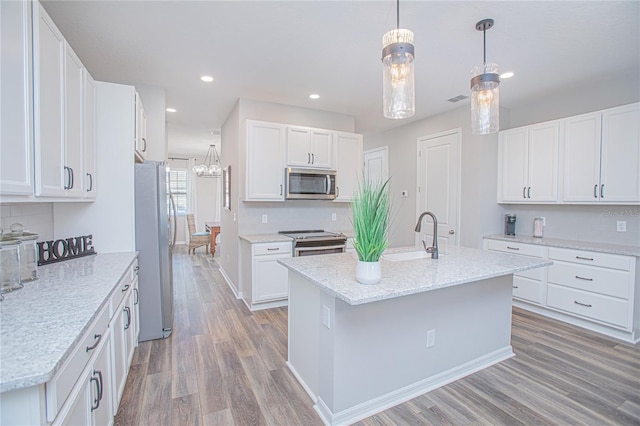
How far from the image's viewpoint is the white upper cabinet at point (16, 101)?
4.11 ft

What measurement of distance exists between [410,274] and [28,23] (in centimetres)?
240

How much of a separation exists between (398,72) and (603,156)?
3005 millimetres

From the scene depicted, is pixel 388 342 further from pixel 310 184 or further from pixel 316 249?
pixel 310 184

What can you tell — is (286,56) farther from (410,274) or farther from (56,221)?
(56,221)

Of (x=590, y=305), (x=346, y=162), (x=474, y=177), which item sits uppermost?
(x=346, y=162)

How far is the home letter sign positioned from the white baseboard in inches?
75.3

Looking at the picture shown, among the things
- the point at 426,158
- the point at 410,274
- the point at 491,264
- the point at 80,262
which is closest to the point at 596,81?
the point at 426,158

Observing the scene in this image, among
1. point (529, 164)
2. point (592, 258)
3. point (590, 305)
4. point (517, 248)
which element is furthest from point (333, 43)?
point (590, 305)

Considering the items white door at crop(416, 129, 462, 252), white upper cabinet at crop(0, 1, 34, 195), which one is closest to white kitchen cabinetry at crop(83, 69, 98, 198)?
white upper cabinet at crop(0, 1, 34, 195)

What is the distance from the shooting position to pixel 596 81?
11.1 feet

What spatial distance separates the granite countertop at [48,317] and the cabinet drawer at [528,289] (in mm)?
4263

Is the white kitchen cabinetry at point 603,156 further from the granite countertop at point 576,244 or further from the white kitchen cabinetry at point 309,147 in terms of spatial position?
the white kitchen cabinetry at point 309,147

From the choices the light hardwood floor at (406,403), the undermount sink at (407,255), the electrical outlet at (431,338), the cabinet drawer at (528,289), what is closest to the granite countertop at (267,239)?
the light hardwood floor at (406,403)

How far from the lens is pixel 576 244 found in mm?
3502
